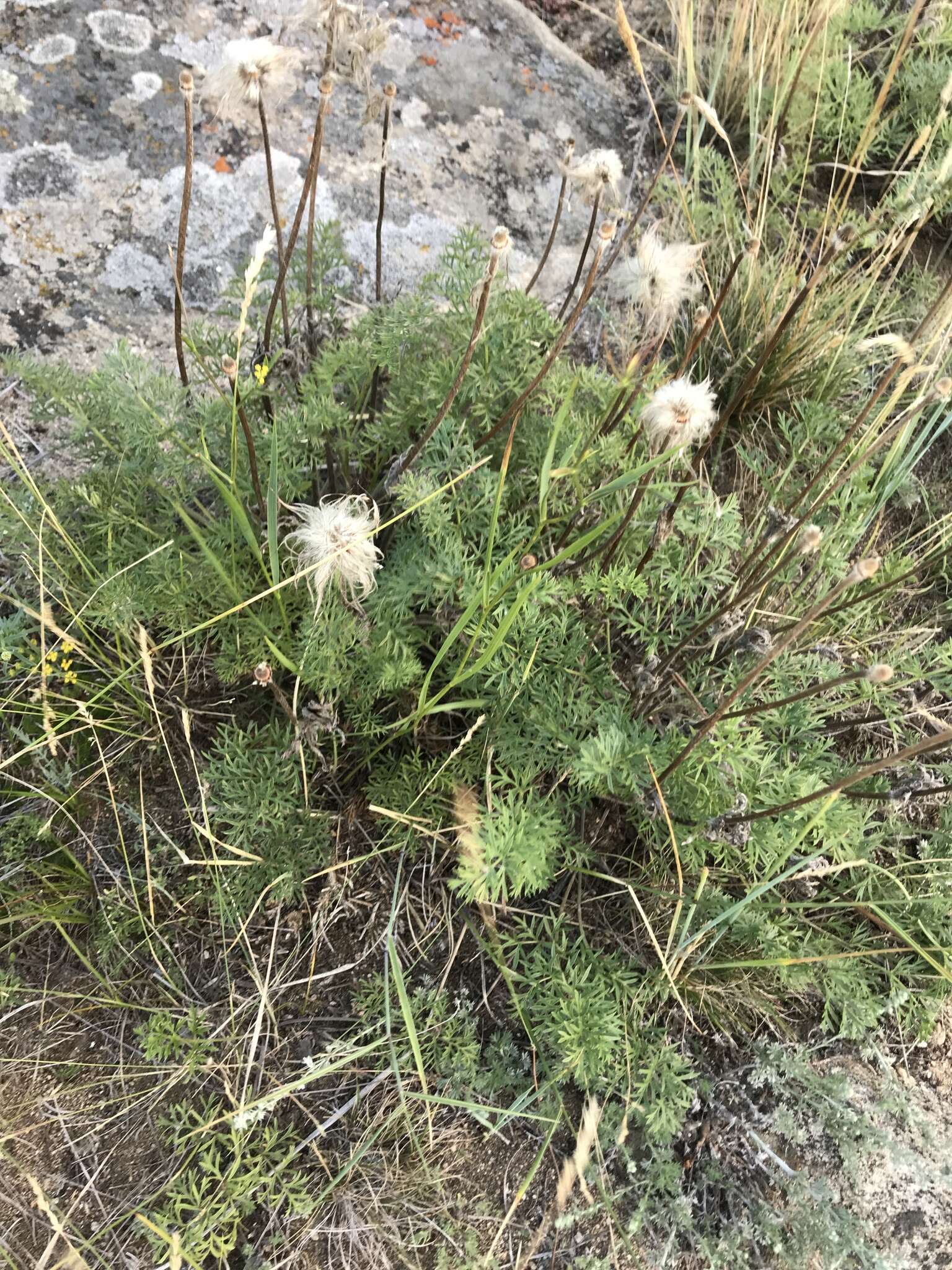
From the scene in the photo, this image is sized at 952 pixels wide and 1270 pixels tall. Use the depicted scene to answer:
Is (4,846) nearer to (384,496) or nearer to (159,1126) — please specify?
(159,1126)

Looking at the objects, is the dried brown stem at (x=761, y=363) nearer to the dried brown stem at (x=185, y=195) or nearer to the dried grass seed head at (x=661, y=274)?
the dried grass seed head at (x=661, y=274)

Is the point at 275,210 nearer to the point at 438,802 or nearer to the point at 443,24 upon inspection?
the point at 438,802

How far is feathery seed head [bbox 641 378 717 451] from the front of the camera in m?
1.57

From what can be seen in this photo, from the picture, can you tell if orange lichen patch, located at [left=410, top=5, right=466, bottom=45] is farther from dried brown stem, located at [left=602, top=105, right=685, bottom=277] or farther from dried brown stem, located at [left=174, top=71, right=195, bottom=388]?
dried brown stem, located at [left=174, top=71, right=195, bottom=388]

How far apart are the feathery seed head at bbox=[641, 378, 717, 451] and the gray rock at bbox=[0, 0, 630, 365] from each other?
1.36 m

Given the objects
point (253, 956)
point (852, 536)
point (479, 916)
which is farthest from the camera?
point (852, 536)

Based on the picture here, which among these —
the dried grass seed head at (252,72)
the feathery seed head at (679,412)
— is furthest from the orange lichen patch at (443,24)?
the feathery seed head at (679,412)

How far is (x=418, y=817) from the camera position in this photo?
76.2 inches

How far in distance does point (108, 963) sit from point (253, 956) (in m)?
0.34

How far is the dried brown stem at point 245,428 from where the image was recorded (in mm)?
1407

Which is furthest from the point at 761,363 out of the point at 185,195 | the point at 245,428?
the point at 185,195

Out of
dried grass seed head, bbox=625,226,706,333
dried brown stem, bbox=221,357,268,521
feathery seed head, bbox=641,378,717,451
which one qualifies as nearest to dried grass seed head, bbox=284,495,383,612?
dried brown stem, bbox=221,357,268,521

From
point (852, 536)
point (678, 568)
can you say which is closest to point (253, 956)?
point (678, 568)

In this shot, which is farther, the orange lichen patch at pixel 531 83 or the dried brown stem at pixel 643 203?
the orange lichen patch at pixel 531 83
